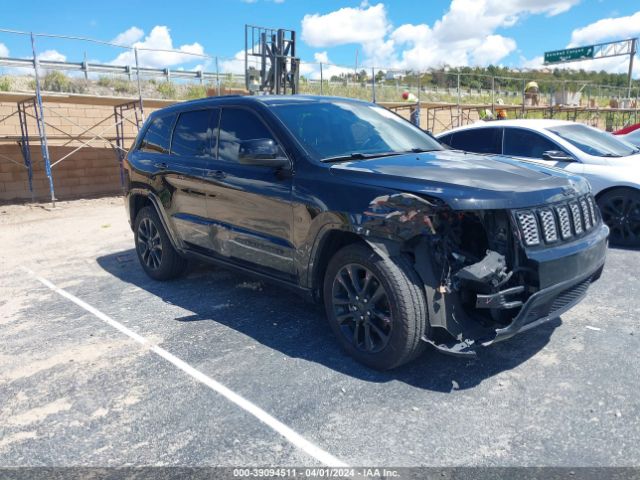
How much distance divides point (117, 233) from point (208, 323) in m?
5.00

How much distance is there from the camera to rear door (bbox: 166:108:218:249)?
4.57 meters

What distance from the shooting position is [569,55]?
152ft

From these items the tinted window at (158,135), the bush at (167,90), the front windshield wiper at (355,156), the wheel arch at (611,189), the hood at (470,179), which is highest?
the bush at (167,90)

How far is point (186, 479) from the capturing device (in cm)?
244

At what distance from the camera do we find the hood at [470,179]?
9.55 feet

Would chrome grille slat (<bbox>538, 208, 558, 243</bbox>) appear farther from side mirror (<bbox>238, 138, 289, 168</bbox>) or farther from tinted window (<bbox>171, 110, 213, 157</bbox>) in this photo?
tinted window (<bbox>171, 110, 213, 157</bbox>)

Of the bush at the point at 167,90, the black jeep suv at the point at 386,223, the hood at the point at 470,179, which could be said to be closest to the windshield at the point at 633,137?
the black jeep suv at the point at 386,223

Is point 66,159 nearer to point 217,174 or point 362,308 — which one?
point 217,174

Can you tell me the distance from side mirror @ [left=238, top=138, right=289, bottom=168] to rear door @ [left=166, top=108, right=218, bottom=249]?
35.3 inches

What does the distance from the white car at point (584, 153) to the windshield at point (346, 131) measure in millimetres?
2083

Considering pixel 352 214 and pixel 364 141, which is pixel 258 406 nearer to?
pixel 352 214

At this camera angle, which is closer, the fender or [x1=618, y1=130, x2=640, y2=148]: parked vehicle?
the fender

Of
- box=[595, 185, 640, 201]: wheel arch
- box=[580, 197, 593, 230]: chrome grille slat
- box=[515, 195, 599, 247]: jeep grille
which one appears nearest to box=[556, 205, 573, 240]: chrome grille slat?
box=[515, 195, 599, 247]: jeep grille

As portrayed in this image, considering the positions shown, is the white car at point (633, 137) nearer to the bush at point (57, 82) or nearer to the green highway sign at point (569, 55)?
the bush at point (57, 82)
